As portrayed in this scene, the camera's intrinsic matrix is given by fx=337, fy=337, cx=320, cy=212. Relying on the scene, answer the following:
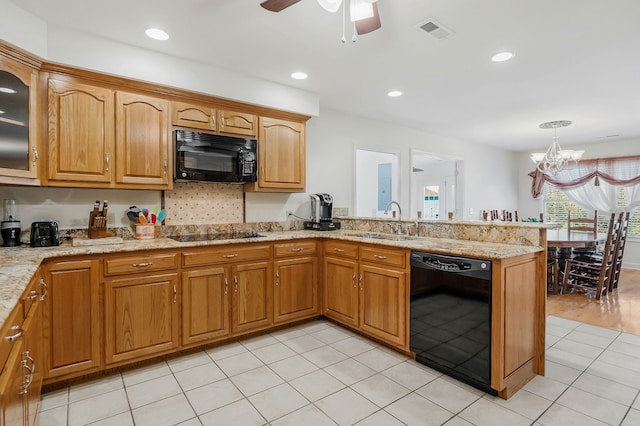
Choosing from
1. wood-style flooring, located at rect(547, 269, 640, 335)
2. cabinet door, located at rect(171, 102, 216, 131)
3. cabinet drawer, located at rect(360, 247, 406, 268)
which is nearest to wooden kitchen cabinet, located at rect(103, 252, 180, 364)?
cabinet door, located at rect(171, 102, 216, 131)

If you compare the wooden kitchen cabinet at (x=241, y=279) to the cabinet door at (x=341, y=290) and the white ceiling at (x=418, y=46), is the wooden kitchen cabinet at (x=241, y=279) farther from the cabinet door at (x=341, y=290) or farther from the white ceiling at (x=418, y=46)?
the white ceiling at (x=418, y=46)

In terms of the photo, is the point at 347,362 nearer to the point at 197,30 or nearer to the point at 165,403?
the point at 165,403

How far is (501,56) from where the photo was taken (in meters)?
2.77

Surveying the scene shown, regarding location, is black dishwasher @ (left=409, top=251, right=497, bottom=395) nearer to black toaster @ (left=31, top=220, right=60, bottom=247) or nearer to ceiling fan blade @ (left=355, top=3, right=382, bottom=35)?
ceiling fan blade @ (left=355, top=3, right=382, bottom=35)

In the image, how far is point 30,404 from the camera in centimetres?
146

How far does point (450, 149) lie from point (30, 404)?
241 inches

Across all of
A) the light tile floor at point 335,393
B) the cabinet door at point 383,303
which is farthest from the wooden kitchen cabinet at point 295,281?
the cabinet door at point 383,303

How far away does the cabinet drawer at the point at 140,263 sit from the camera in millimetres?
2316

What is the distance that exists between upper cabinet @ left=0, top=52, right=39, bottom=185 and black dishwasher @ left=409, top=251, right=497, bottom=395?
2.71 meters

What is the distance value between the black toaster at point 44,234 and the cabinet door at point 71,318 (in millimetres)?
392

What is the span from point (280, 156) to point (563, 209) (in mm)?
6564

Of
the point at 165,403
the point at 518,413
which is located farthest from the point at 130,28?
the point at 518,413

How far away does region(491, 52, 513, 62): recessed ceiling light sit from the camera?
2.73 meters

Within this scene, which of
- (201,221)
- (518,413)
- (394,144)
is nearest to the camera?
(518,413)
